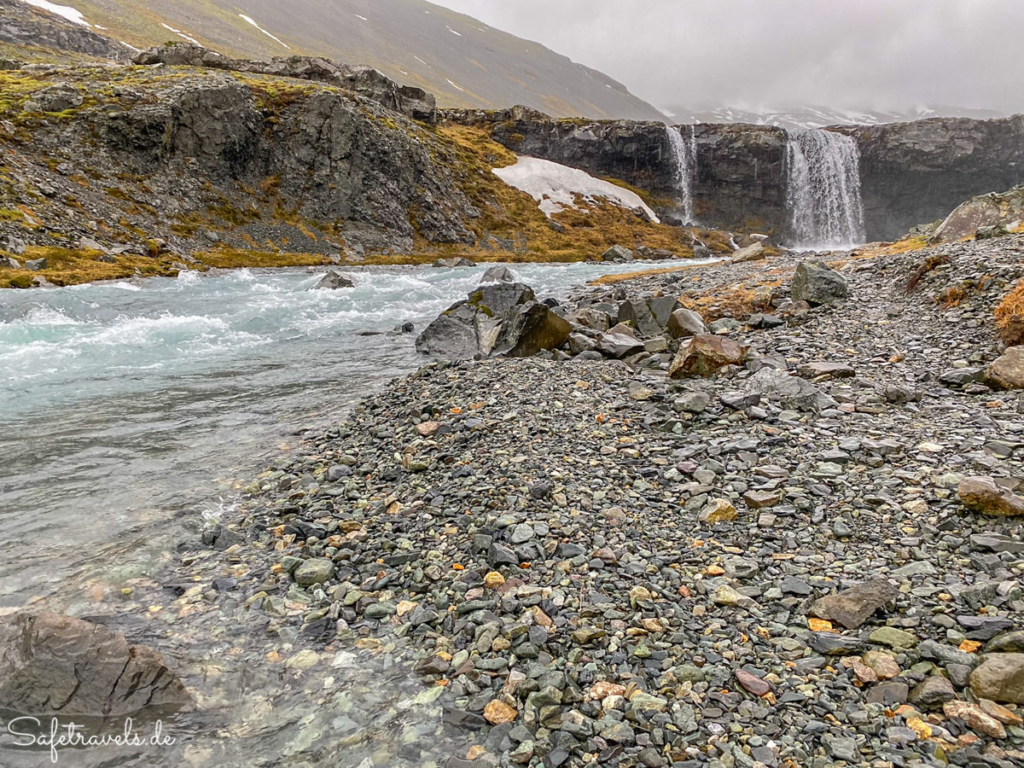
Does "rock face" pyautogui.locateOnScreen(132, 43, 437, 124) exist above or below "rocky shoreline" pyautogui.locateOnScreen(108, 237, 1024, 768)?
above

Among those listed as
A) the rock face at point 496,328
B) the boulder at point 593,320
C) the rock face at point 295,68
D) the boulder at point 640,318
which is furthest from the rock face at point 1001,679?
the rock face at point 295,68

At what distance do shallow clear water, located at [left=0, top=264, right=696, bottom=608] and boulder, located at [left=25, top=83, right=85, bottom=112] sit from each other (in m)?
42.0

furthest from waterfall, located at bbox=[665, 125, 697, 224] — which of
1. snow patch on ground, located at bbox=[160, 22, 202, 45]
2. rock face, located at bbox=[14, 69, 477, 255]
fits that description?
snow patch on ground, located at bbox=[160, 22, 202, 45]

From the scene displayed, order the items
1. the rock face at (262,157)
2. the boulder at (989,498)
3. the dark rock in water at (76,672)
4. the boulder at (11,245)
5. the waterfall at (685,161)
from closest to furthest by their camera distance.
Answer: the dark rock in water at (76,672), the boulder at (989,498), the boulder at (11,245), the rock face at (262,157), the waterfall at (685,161)

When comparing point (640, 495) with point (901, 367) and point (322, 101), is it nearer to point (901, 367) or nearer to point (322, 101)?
point (901, 367)

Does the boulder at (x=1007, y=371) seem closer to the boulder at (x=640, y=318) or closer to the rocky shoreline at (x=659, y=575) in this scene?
the rocky shoreline at (x=659, y=575)

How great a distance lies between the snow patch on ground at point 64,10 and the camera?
145 m

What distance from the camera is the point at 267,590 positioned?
701cm

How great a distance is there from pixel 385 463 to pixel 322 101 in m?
77.1

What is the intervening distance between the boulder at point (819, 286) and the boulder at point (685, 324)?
3.49 meters

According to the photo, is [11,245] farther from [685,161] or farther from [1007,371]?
[685,161]

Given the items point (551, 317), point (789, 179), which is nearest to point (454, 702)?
point (551, 317)

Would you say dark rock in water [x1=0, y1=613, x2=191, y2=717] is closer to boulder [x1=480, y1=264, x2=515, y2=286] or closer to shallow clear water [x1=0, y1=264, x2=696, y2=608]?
shallow clear water [x1=0, y1=264, x2=696, y2=608]

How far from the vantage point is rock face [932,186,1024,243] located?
24.6 metres
